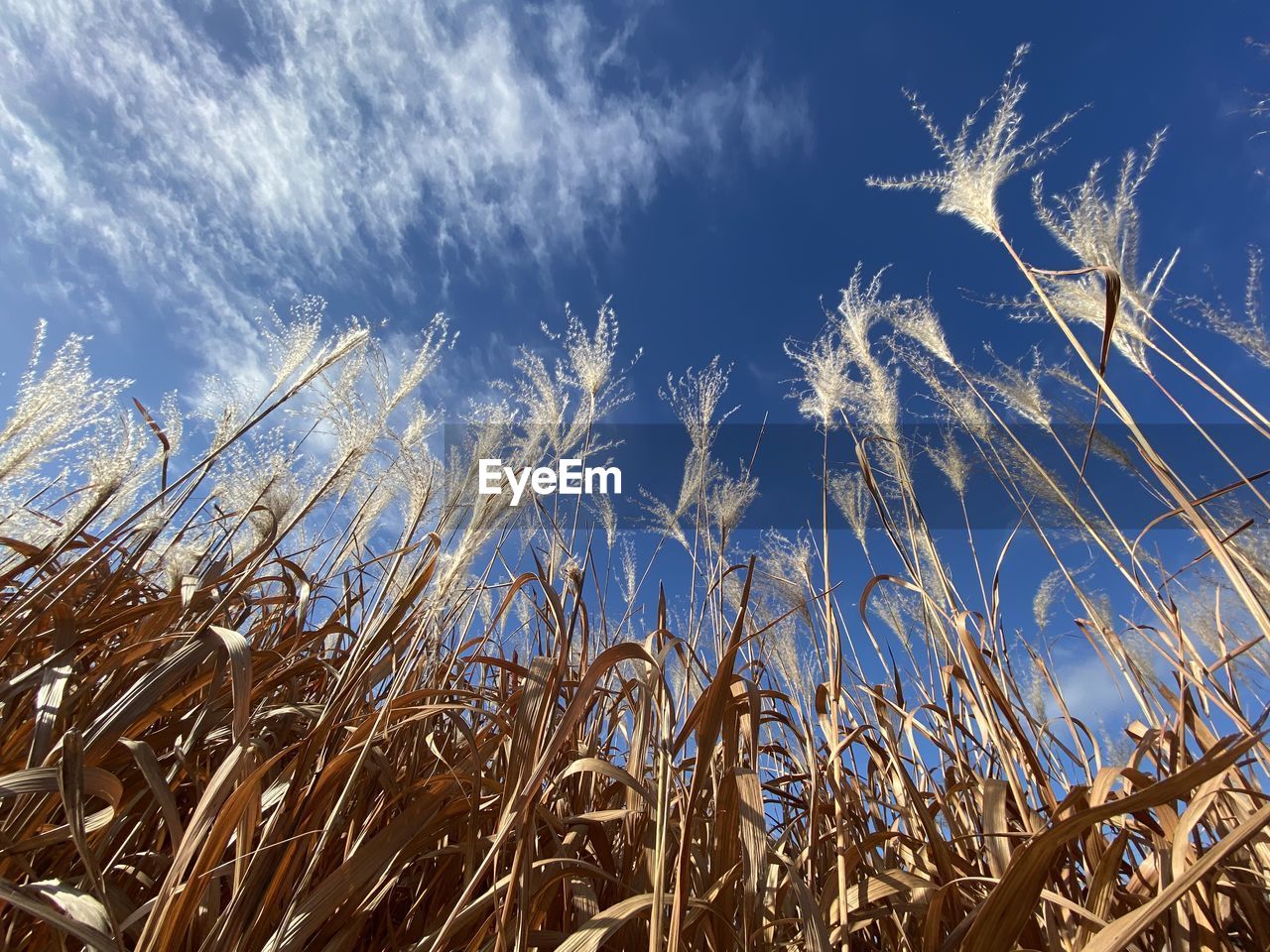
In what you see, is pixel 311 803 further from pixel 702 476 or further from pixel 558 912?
pixel 702 476

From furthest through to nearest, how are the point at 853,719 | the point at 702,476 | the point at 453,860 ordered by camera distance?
the point at 702,476 → the point at 853,719 → the point at 453,860

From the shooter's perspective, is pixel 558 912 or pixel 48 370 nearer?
pixel 558 912

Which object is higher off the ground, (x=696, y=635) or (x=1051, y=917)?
(x=696, y=635)

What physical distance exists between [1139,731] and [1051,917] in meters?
0.81

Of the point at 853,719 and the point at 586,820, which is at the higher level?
the point at 853,719

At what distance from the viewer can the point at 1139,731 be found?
4.85ft

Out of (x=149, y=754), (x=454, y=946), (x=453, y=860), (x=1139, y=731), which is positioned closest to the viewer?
(x=149, y=754)

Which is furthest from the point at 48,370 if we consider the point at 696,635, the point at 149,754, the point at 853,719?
the point at 853,719

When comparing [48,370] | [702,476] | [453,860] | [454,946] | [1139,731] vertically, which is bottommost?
[454,946]

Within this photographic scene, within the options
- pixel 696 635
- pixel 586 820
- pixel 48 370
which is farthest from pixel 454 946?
pixel 48 370

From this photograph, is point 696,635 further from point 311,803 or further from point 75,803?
point 75,803

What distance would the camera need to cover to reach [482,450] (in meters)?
1.76

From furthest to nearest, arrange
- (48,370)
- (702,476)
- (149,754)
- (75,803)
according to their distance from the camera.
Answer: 1. (702,476)
2. (48,370)
3. (149,754)
4. (75,803)

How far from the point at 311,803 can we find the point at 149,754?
0.22 meters
